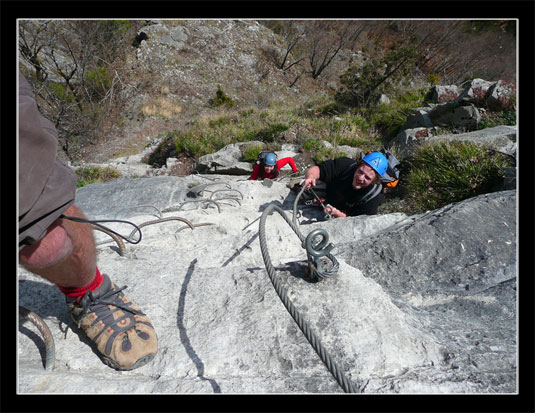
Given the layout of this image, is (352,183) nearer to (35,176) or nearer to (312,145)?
(35,176)

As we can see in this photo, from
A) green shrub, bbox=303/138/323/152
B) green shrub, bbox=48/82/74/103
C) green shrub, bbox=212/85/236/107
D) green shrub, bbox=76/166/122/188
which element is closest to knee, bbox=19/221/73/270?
green shrub, bbox=76/166/122/188

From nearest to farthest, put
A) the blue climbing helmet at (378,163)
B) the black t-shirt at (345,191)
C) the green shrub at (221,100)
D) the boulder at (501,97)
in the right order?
the blue climbing helmet at (378,163) < the black t-shirt at (345,191) < the boulder at (501,97) < the green shrub at (221,100)

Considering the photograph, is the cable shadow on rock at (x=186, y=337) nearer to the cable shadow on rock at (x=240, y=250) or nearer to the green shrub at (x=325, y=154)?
the cable shadow on rock at (x=240, y=250)

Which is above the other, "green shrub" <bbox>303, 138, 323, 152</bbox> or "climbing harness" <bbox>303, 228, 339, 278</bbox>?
"climbing harness" <bbox>303, 228, 339, 278</bbox>

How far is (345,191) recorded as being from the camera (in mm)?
4871

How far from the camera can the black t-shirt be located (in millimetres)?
4547

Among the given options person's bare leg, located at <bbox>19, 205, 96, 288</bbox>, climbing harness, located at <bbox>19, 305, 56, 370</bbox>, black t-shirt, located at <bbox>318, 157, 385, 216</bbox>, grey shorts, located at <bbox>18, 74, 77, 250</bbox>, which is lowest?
black t-shirt, located at <bbox>318, 157, 385, 216</bbox>

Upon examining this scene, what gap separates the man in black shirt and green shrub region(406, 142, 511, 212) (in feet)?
3.30

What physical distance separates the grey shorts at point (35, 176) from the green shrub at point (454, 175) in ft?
16.4

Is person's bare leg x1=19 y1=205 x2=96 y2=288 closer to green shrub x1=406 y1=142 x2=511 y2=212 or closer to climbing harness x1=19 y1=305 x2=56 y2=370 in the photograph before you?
climbing harness x1=19 y1=305 x2=56 y2=370

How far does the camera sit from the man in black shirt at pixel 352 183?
443cm

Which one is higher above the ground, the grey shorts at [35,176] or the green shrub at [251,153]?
the grey shorts at [35,176]

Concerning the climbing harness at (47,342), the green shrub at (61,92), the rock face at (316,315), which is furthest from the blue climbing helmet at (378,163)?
the green shrub at (61,92)

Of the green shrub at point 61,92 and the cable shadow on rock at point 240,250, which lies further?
the green shrub at point 61,92
